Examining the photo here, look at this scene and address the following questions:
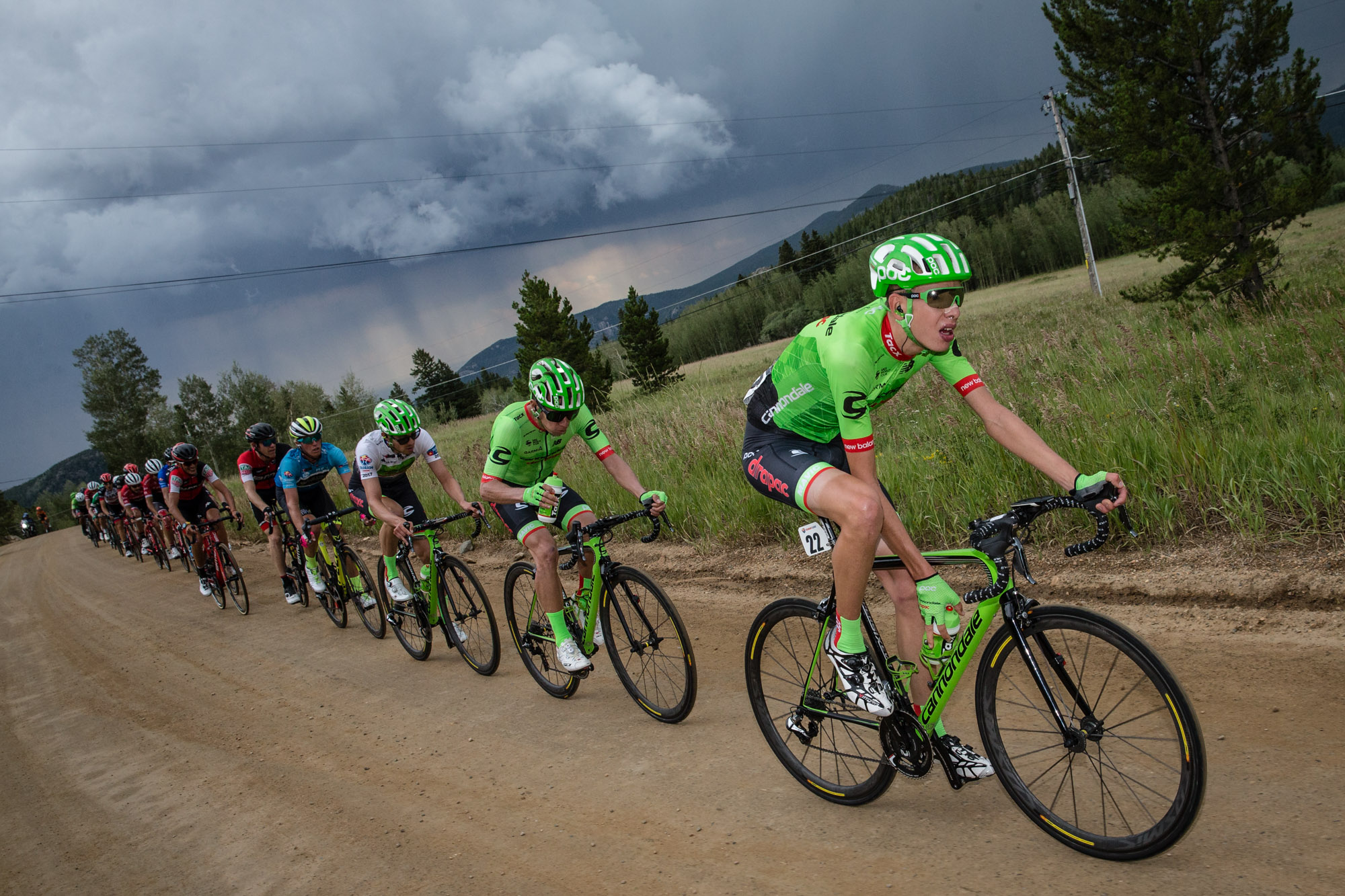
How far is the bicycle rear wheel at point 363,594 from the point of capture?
7.90 m

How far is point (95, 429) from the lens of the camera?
Result: 2763 inches

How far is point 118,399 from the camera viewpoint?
234ft

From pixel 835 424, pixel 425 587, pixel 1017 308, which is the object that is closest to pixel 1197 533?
pixel 835 424

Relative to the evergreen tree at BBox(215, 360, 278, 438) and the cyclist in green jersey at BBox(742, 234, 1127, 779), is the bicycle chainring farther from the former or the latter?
the evergreen tree at BBox(215, 360, 278, 438)

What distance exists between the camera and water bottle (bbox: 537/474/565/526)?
458 cm

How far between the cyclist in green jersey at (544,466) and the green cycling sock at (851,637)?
198cm

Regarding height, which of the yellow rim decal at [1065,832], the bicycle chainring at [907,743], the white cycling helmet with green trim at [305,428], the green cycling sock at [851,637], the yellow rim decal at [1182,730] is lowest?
the yellow rim decal at [1065,832]

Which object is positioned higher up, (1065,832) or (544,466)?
(544,466)

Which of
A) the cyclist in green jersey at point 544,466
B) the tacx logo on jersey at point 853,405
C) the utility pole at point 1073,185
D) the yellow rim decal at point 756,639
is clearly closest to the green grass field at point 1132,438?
the cyclist in green jersey at point 544,466

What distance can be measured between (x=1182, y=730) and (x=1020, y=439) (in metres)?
1.12

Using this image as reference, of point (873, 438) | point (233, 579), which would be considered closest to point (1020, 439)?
point (873, 438)

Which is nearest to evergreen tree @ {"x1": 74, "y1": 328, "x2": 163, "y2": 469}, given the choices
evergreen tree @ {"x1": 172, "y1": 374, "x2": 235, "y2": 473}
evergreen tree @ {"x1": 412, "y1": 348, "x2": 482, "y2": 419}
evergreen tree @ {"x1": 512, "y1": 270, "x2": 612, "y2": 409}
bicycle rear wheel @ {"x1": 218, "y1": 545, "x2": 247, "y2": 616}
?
evergreen tree @ {"x1": 172, "y1": 374, "x2": 235, "y2": 473}

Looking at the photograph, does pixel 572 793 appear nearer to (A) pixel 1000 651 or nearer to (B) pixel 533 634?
(B) pixel 533 634

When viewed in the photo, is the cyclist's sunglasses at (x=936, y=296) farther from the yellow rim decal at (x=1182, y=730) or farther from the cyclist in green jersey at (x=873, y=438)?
the yellow rim decal at (x=1182, y=730)
